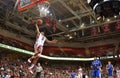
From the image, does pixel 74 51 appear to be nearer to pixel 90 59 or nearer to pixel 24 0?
pixel 90 59

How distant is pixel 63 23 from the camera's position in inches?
746

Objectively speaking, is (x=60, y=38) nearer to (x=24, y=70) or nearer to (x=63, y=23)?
(x=63, y=23)

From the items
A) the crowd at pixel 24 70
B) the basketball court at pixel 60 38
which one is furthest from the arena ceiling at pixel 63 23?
the crowd at pixel 24 70

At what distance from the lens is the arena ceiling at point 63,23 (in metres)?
15.3

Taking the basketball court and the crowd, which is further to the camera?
the basketball court

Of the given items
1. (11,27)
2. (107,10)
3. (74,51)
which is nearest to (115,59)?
(74,51)

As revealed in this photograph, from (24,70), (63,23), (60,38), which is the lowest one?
(24,70)

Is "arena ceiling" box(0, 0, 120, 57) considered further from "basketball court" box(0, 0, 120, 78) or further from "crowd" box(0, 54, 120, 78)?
"crowd" box(0, 54, 120, 78)

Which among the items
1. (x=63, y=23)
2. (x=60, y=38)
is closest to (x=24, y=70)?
(x=63, y=23)

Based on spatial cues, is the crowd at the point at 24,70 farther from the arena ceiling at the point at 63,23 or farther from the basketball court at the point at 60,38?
the arena ceiling at the point at 63,23

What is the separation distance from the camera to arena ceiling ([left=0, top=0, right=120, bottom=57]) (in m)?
15.3

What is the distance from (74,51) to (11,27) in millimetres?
7852

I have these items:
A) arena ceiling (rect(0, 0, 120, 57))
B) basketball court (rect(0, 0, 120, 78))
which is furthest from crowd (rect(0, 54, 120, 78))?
arena ceiling (rect(0, 0, 120, 57))

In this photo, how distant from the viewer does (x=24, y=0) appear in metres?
8.45
